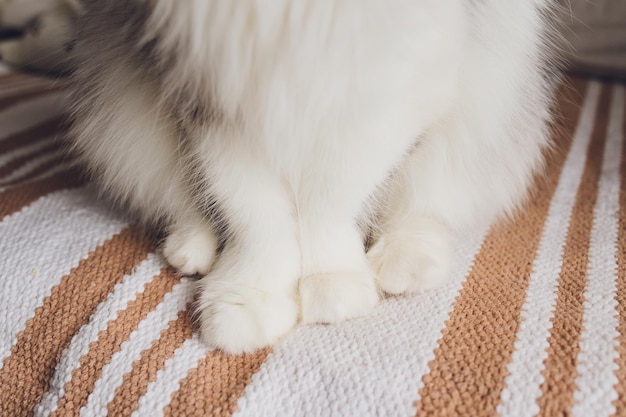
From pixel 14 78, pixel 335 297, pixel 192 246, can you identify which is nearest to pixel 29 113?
pixel 14 78

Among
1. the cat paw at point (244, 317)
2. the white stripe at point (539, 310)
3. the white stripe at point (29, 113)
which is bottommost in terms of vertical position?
the white stripe at point (29, 113)

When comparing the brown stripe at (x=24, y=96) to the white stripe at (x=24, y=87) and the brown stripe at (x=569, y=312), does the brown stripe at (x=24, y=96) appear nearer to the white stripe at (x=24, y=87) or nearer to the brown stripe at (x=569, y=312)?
the white stripe at (x=24, y=87)

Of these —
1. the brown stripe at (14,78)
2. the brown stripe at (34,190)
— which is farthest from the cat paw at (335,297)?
the brown stripe at (14,78)

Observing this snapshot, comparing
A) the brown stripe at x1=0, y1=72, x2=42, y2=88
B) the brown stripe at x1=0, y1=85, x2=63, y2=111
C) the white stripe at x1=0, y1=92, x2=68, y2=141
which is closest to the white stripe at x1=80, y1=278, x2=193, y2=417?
the white stripe at x1=0, y1=92, x2=68, y2=141

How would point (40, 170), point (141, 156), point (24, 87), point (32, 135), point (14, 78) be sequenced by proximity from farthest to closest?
point (14, 78) → point (24, 87) → point (32, 135) → point (40, 170) → point (141, 156)

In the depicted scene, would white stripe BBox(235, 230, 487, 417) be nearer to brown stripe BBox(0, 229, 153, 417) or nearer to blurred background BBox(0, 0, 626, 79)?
brown stripe BBox(0, 229, 153, 417)

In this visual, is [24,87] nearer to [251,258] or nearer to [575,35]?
[251,258]

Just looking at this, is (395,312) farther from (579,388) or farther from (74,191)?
(74,191)
